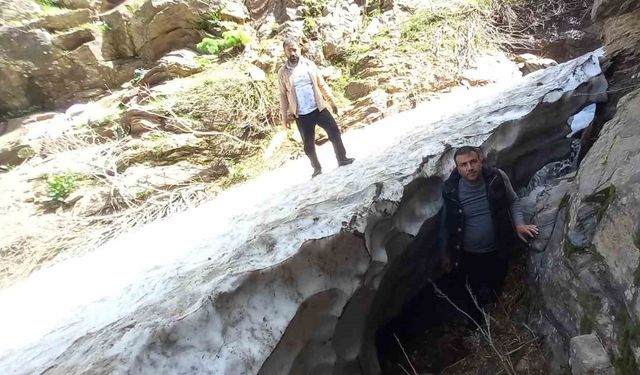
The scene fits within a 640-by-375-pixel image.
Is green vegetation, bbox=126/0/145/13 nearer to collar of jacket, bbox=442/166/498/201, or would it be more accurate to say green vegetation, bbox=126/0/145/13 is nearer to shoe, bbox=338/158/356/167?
shoe, bbox=338/158/356/167

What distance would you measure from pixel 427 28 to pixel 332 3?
1968 millimetres

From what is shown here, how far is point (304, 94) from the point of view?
4.20 m

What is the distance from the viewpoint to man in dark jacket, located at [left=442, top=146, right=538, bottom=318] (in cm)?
279

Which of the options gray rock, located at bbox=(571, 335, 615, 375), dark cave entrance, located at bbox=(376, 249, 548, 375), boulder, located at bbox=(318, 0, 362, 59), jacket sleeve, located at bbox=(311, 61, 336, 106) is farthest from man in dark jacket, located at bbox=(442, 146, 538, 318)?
boulder, located at bbox=(318, 0, 362, 59)

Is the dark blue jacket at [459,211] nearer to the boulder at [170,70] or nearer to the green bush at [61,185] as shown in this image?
the green bush at [61,185]

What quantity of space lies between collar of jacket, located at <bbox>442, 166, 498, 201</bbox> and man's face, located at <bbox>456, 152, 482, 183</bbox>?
0.19 ft

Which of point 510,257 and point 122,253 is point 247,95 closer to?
point 122,253

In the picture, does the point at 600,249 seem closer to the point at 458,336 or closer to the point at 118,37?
the point at 458,336

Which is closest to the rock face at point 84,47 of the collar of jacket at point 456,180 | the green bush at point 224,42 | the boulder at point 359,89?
the green bush at point 224,42

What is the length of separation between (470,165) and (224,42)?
6454mm

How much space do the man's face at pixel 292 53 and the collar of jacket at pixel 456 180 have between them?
212 cm

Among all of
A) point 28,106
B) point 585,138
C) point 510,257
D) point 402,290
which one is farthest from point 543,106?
point 28,106

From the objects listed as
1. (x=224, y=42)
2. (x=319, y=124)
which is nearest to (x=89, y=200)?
(x=224, y=42)

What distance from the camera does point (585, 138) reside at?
3.67m
